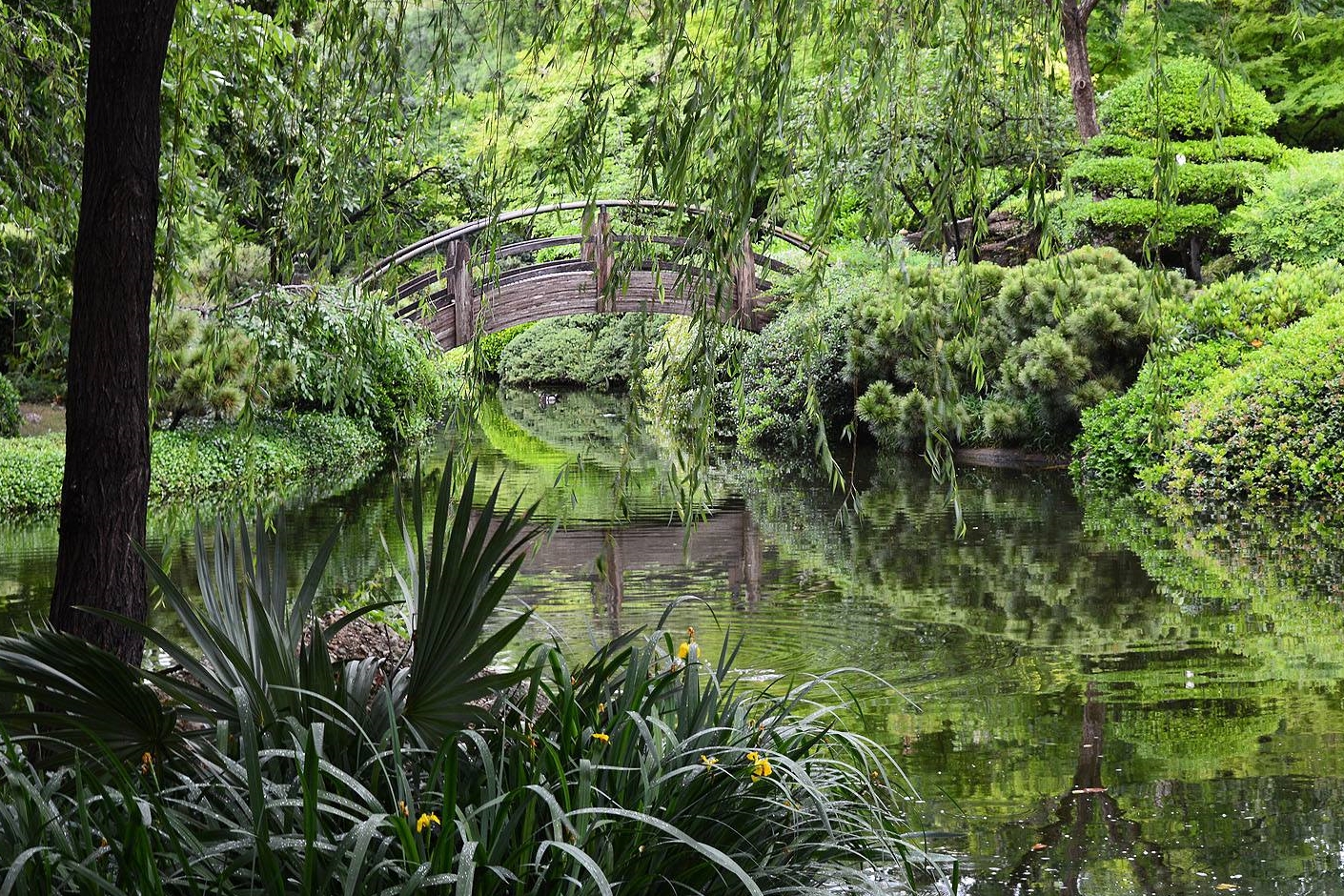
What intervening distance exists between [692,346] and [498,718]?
100 centimetres

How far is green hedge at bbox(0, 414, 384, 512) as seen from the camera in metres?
12.5

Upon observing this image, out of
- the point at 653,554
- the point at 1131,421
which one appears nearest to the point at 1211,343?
the point at 1131,421

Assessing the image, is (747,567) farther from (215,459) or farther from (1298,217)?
→ (1298,217)

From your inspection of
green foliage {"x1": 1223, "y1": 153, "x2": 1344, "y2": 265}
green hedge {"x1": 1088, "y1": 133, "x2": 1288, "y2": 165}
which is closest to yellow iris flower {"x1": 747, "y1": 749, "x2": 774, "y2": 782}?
green foliage {"x1": 1223, "y1": 153, "x2": 1344, "y2": 265}

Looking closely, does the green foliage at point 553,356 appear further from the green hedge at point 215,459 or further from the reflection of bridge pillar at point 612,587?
the reflection of bridge pillar at point 612,587

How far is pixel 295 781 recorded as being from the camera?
274 cm

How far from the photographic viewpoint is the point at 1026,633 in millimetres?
6895

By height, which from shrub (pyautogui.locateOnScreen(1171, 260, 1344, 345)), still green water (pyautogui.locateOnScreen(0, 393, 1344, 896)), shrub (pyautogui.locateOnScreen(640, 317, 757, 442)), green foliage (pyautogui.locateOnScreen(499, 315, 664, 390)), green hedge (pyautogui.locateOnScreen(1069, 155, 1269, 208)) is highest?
green hedge (pyautogui.locateOnScreen(1069, 155, 1269, 208))

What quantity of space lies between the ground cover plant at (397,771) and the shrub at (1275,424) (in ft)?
28.7

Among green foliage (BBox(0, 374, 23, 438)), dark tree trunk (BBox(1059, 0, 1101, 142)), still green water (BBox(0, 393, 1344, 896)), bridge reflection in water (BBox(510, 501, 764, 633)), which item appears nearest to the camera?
still green water (BBox(0, 393, 1344, 896))

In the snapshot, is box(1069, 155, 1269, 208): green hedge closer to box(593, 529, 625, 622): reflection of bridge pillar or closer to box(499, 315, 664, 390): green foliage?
box(593, 529, 625, 622): reflection of bridge pillar

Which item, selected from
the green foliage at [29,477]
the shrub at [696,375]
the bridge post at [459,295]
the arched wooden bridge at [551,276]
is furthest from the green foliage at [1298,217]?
the green foliage at [29,477]

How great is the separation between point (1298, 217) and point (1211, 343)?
3.54 meters

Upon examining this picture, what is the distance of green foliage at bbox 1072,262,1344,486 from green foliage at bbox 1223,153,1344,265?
1846mm
